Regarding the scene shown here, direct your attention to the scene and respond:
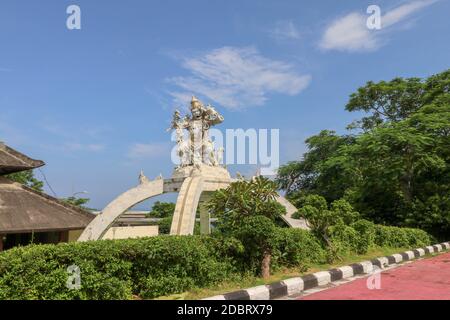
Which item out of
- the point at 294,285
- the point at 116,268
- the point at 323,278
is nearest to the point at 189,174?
the point at 323,278

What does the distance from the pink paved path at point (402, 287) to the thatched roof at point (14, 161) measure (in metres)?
12.3

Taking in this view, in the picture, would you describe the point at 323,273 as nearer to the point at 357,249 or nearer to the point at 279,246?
the point at 279,246

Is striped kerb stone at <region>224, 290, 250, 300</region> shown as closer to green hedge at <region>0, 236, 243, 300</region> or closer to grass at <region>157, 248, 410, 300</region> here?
grass at <region>157, 248, 410, 300</region>

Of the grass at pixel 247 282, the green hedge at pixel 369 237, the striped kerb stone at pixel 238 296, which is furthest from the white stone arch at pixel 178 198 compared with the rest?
the striped kerb stone at pixel 238 296

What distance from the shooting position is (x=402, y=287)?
7.32 meters

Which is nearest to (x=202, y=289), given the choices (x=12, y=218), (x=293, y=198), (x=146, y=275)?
(x=146, y=275)

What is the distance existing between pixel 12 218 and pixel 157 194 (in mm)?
5190

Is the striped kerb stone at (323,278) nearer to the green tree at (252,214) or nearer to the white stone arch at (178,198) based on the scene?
the green tree at (252,214)

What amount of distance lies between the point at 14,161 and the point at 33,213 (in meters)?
3.00

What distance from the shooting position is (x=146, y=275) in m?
6.70

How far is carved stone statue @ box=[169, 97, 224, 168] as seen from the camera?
15.6m

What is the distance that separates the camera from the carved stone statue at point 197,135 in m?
15.6

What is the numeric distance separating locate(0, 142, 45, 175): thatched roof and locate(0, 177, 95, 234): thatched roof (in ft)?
1.65
